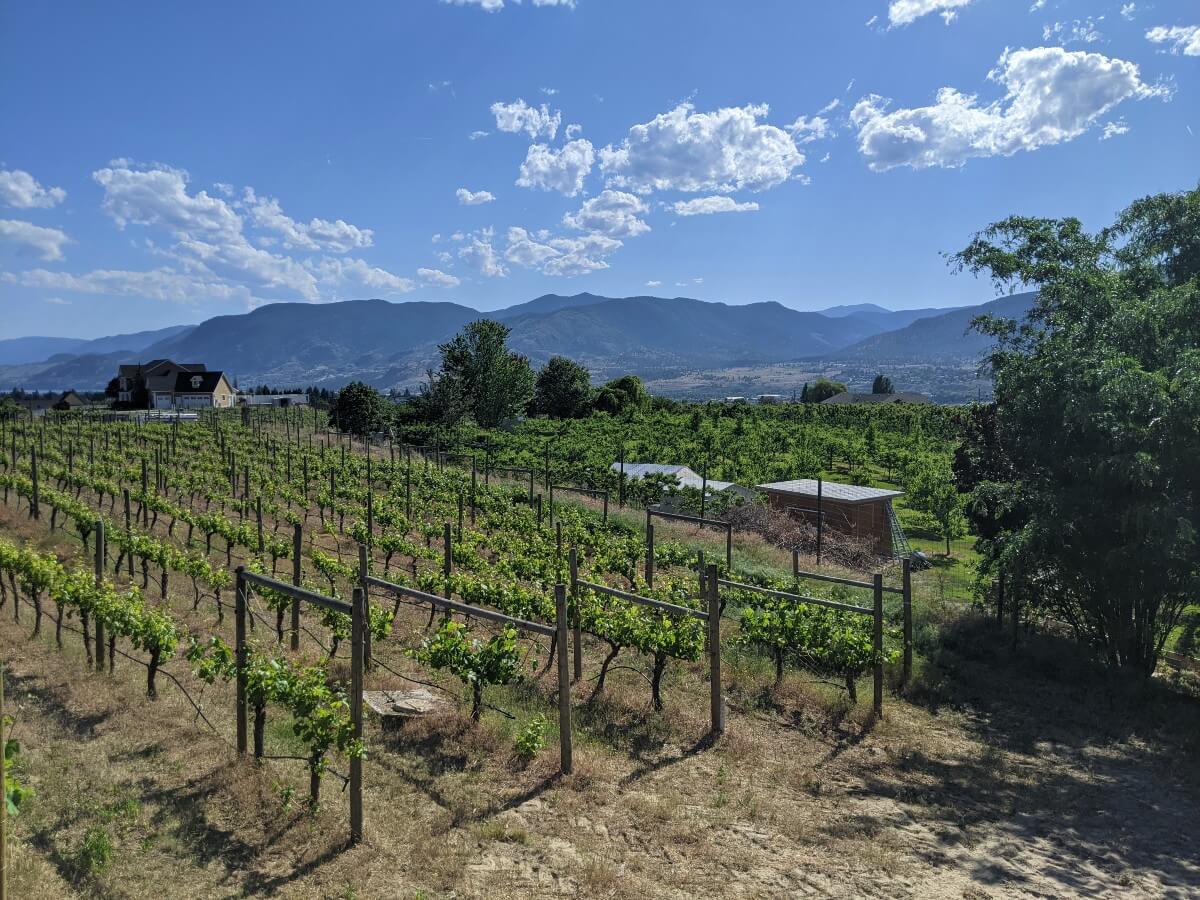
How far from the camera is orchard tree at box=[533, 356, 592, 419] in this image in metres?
72.1

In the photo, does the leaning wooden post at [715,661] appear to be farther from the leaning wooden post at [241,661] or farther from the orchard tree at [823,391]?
the orchard tree at [823,391]

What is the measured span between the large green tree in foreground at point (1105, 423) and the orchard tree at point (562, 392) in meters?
57.8

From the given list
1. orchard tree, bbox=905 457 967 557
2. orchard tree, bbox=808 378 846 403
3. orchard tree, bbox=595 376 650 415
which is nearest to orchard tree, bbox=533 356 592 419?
orchard tree, bbox=595 376 650 415

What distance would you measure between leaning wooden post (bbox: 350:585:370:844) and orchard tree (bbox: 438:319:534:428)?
53.8 metres

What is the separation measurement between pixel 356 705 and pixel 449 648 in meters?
1.92

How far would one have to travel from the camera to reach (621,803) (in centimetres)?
742

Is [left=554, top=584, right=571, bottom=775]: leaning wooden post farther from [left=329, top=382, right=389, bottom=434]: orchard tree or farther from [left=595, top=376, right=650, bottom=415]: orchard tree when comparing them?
[left=595, top=376, right=650, bottom=415]: orchard tree

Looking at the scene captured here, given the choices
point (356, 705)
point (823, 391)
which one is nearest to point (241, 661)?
point (356, 705)

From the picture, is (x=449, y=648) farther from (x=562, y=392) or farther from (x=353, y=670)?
(x=562, y=392)

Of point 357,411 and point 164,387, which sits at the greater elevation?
point 164,387

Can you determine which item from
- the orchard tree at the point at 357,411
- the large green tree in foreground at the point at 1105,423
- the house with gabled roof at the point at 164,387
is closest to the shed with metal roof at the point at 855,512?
the large green tree in foreground at the point at 1105,423

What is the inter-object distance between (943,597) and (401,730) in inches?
549

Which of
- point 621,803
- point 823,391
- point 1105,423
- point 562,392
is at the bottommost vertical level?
point 621,803

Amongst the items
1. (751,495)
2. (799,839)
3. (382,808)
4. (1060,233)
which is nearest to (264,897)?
(382,808)
